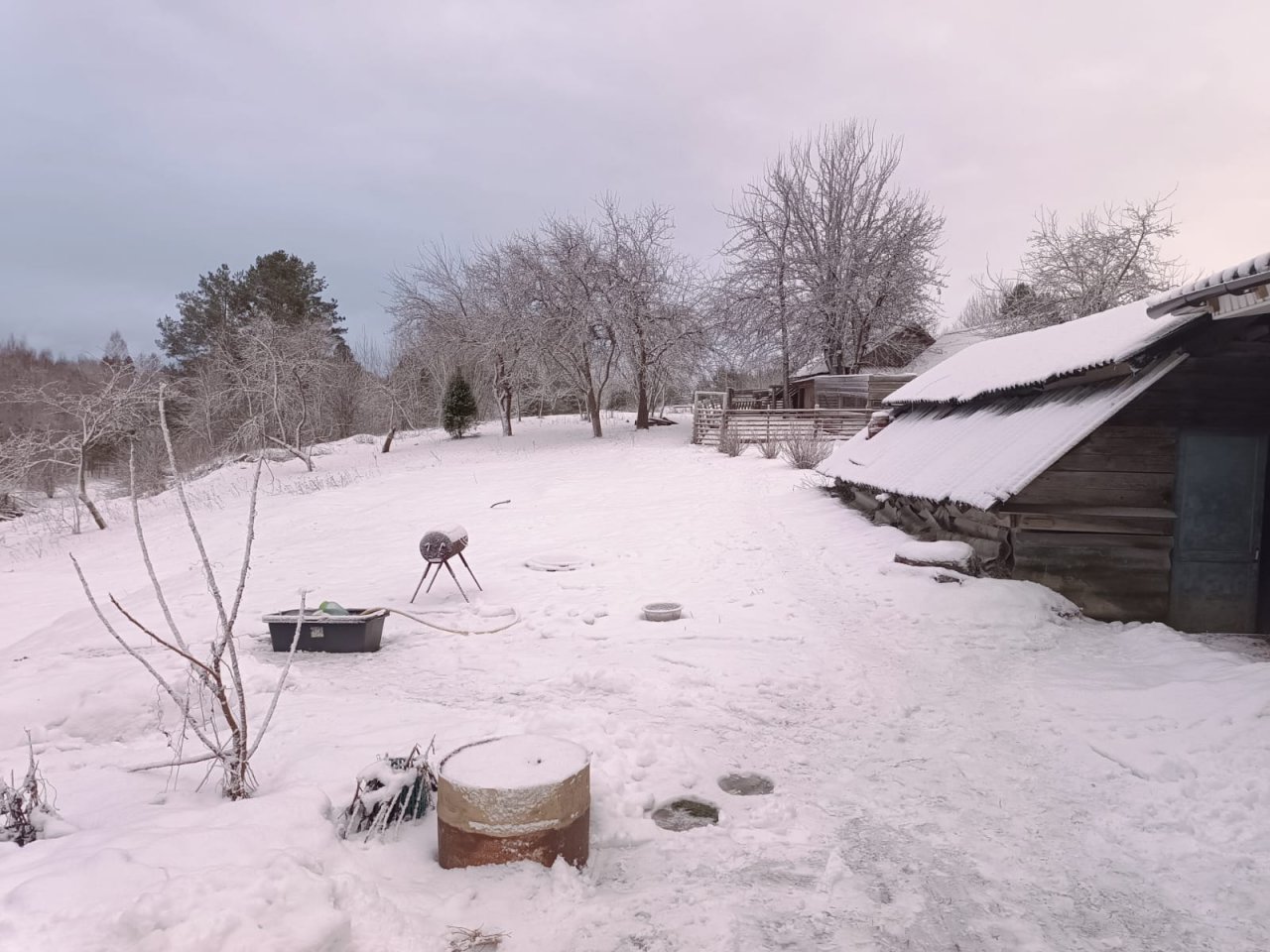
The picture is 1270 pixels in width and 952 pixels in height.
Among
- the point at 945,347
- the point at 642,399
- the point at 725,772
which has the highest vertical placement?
the point at 945,347

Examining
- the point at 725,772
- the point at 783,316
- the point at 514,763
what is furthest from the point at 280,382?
the point at 514,763

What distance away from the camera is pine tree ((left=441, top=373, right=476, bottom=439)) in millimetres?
32656

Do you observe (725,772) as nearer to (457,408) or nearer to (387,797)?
(387,797)

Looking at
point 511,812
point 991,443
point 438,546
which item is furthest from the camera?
point 991,443

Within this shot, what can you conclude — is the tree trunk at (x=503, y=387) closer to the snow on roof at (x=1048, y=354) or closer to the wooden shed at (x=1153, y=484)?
the snow on roof at (x=1048, y=354)

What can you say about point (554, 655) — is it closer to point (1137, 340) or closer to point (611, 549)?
point (611, 549)

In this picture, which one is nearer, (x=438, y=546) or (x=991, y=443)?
(x=438, y=546)

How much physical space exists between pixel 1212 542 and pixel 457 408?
29.4 metres

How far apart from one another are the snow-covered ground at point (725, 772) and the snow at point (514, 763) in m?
0.42

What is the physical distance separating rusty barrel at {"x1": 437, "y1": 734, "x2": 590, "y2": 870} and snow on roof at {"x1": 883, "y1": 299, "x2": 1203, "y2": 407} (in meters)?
6.69

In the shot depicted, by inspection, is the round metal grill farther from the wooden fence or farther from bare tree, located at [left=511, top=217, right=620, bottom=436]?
bare tree, located at [left=511, top=217, right=620, bottom=436]

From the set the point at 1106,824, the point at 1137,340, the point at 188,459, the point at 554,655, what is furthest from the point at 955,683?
the point at 188,459

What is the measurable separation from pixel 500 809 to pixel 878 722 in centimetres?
304

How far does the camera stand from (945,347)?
34500 mm
